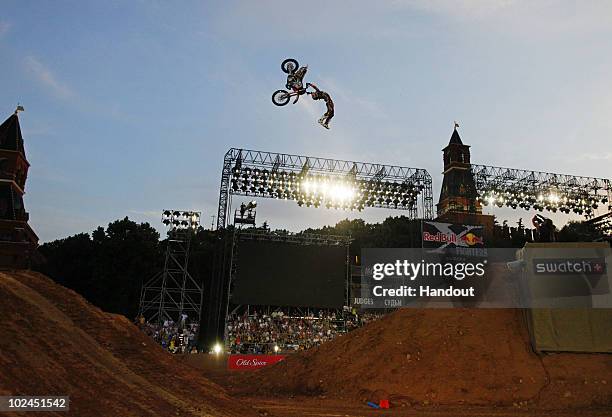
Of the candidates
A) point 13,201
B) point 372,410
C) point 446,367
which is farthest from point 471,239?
point 13,201

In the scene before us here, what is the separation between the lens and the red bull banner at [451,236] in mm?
31500

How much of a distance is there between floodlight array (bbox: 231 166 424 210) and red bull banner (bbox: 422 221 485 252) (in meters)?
3.06

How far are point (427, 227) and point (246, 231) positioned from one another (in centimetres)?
1323

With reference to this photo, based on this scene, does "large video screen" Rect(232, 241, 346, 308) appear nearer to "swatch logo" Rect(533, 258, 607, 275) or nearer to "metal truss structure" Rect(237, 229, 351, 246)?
"metal truss structure" Rect(237, 229, 351, 246)

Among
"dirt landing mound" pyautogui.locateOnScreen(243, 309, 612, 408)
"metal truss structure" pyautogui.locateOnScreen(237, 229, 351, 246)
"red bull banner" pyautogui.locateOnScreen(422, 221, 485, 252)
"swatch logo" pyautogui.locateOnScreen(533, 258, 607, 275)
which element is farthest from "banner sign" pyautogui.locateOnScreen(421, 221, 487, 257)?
"swatch logo" pyautogui.locateOnScreen(533, 258, 607, 275)

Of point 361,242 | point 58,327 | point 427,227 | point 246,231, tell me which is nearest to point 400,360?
point 58,327

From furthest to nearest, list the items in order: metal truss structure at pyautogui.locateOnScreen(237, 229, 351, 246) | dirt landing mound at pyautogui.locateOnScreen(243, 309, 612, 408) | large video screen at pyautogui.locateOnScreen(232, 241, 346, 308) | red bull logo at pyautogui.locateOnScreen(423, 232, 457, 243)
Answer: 1. metal truss structure at pyautogui.locateOnScreen(237, 229, 351, 246)
2. large video screen at pyautogui.locateOnScreen(232, 241, 346, 308)
3. red bull logo at pyautogui.locateOnScreen(423, 232, 457, 243)
4. dirt landing mound at pyautogui.locateOnScreen(243, 309, 612, 408)

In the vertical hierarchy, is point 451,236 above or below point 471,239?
above

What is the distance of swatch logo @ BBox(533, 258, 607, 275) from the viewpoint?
15859mm

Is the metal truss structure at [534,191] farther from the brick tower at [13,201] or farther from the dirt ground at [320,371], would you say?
the brick tower at [13,201]

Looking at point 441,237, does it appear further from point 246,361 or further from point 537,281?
point 246,361

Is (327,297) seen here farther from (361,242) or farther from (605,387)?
(361,242)

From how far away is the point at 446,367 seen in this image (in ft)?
51.6

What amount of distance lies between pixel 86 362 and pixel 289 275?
23473mm
